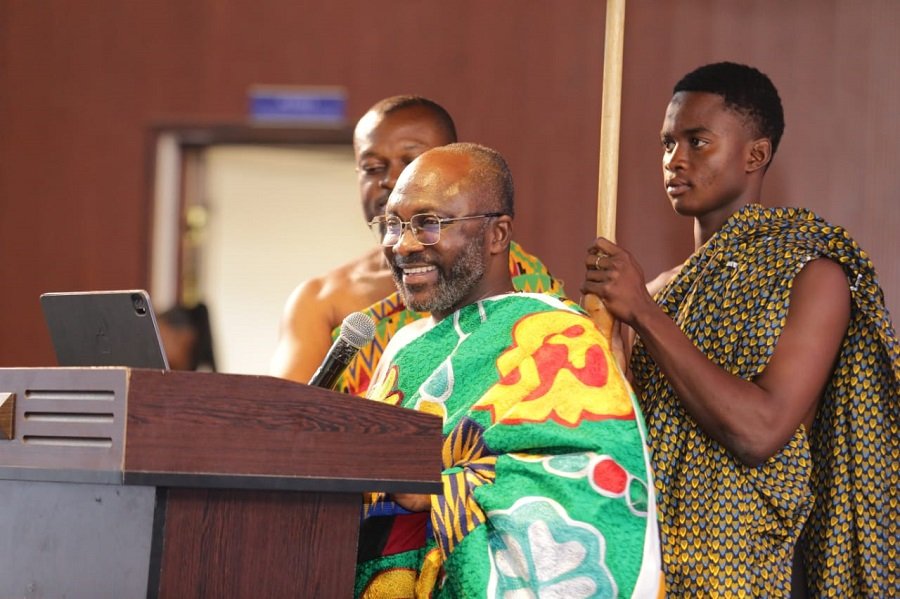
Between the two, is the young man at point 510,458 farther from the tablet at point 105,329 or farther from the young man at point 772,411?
the tablet at point 105,329

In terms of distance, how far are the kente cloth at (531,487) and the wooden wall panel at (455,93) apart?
8.84 ft

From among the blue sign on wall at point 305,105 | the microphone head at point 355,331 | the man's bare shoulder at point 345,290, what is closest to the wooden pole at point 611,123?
the microphone head at point 355,331

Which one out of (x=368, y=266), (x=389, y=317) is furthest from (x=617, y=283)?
(x=368, y=266)

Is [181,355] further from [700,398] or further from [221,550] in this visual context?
[221,550]

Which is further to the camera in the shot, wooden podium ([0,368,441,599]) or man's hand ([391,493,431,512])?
man's hand ([391,493,431,512])

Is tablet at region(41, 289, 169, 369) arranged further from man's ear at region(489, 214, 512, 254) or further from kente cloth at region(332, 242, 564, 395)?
kente cloth at region(332, 242, 564, 395)

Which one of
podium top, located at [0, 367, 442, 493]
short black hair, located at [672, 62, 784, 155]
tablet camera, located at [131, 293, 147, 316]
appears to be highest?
short black hair, located at [672, 62, 784, 155]

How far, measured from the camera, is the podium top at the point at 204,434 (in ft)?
4.69

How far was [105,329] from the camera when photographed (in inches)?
70.7

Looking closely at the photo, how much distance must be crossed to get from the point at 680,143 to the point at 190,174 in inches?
135

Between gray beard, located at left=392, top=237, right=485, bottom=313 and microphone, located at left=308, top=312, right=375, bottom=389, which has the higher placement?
gray beard, located at left=392, top=237, right=485, bottom=313

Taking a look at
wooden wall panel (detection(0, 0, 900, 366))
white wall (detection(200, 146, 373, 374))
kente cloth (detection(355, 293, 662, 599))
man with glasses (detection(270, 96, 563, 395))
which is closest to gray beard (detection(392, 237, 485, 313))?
kente cloth (detection(355, 293, 662, 599))

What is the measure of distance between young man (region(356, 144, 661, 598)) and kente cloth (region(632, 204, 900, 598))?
356 millimetres

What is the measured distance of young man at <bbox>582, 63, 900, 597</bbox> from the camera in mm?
2209
